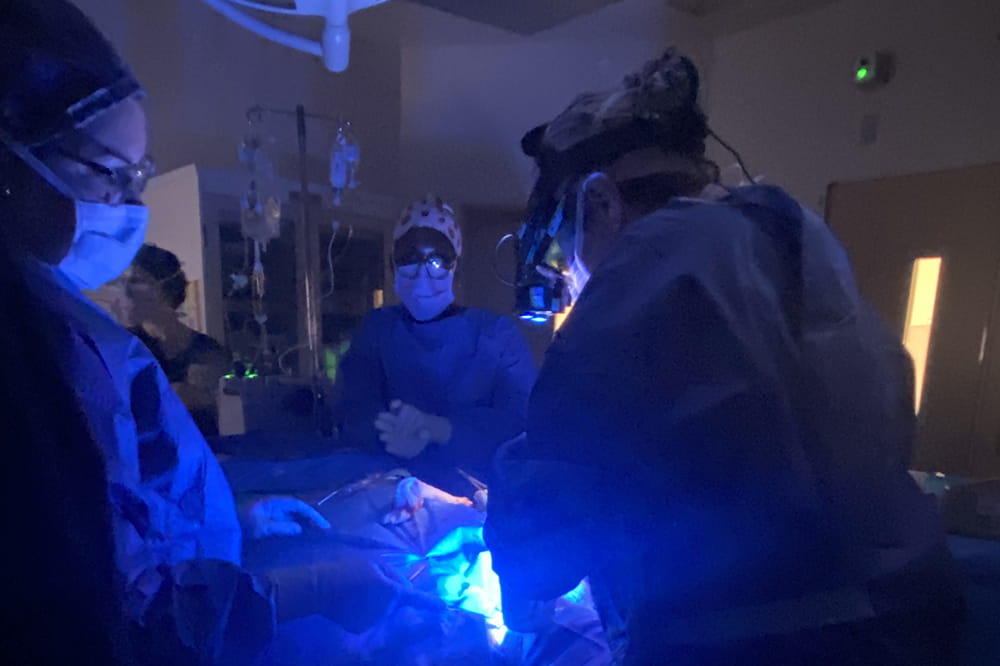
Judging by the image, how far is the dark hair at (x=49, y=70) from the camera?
0.71 metres

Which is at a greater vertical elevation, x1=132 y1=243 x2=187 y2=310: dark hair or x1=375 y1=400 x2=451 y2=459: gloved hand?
x1=132 y1=243 x2=187 y2=310: dark hair

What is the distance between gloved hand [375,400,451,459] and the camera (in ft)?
5.52

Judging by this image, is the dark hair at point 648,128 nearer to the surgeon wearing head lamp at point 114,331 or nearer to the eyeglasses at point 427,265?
the surgeon wearing head lamp at point 114,331

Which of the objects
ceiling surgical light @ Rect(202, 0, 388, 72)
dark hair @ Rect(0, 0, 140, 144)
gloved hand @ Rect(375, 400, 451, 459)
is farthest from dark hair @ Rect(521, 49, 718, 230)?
gloved hand @ Rect(375, 400, 451, 459)

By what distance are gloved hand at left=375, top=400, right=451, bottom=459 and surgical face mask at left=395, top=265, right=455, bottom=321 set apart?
0.36m

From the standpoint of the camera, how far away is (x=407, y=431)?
1683mm

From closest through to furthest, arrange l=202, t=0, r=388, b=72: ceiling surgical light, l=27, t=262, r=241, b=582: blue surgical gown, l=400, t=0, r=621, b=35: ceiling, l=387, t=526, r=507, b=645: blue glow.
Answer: l=27, t=262, r=241, b=582: blue surgical gown < l=387, t=526, r=507, b=645: blue glow < l=202, t=0, r=388, b=72: ceiling surgical light < l=400, t=0, r=621, b=35: ceiling

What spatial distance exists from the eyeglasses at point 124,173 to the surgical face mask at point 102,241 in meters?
0.03

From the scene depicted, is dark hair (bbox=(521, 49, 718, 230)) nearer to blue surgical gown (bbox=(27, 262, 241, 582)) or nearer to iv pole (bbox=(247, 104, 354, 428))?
blue surgical gown (bbox=(27, 262, 241, 582))

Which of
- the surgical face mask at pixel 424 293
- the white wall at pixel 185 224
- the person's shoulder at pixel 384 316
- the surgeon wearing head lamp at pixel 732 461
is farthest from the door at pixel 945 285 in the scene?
the white wall at pixel 185 224

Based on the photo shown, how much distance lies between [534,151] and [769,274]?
57 centimetres

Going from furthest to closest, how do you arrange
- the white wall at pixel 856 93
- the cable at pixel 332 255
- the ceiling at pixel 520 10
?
the white wall at pixel 856 93 → the cable at pixel 332 255 → the ceiling at pixel 520 10

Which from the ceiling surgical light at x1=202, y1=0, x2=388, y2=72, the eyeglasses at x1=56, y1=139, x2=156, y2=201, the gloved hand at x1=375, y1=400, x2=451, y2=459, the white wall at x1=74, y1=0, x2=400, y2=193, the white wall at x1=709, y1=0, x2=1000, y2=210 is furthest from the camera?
the white wall at x1=709, y1=0, x2=1000, y2=210

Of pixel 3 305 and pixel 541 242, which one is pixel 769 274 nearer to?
pixel 541 242
